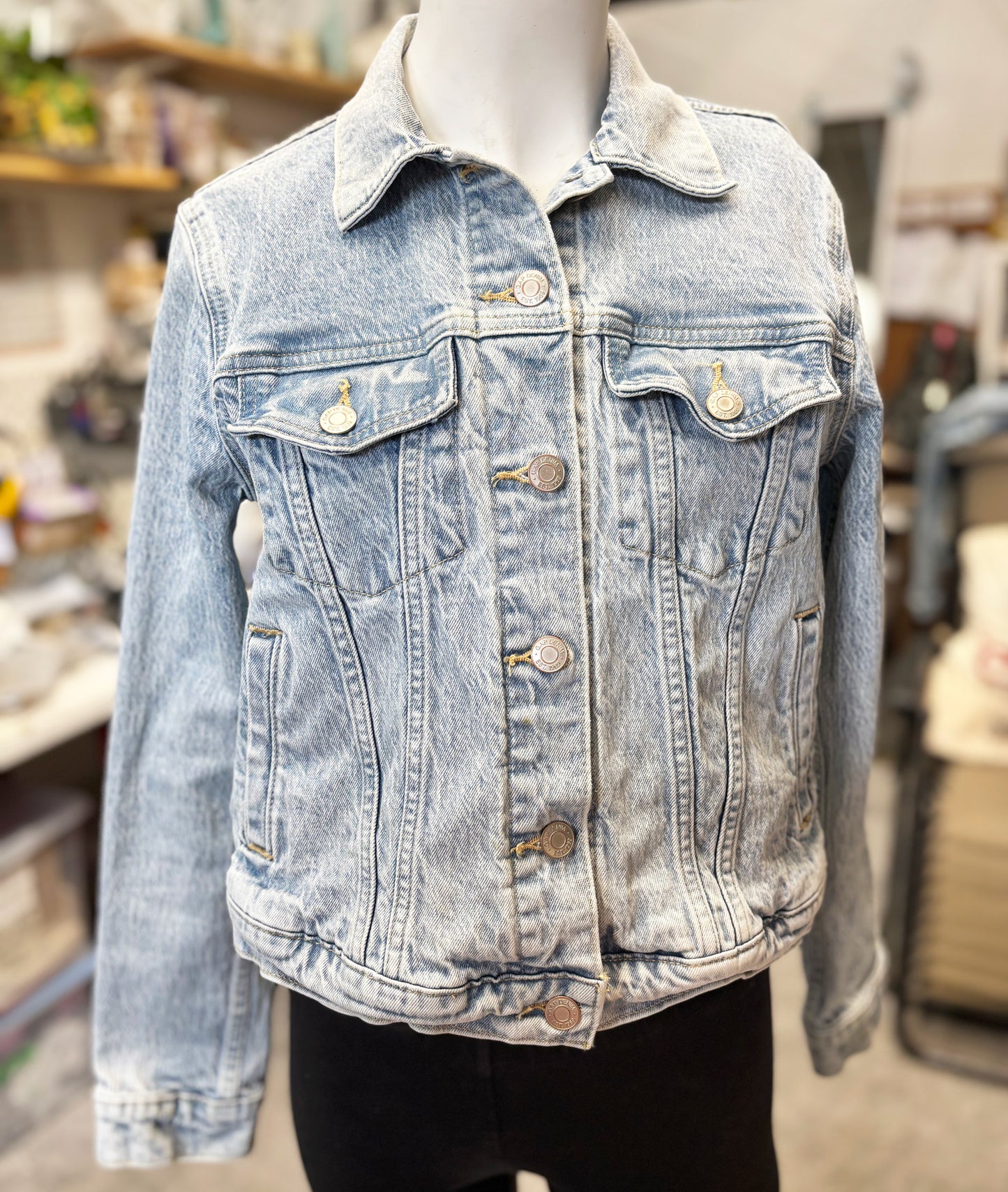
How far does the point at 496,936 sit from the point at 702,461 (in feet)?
1.07

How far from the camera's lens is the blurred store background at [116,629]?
1696 mm

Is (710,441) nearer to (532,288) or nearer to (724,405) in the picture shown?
(724,405)

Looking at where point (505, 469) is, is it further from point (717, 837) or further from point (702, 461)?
point (717, 837)

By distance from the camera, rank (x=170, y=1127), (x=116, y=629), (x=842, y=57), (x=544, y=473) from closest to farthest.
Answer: (x=544, y=473) → (x=170, y=1127) → (x=116, y=629) → (x=842, y=57)

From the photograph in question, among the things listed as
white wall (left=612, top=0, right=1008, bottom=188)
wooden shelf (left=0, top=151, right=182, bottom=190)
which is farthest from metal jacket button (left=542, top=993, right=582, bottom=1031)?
white wall (left=612, top=0, right=1008, bottom=188)

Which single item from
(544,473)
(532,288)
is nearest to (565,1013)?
(544,473)

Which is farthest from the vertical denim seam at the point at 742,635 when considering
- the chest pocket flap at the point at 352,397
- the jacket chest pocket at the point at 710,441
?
the chest pocket flap at the point at 352,397

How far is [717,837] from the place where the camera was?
68cm

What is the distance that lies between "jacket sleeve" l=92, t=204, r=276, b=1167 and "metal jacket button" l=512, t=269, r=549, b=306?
0.26 metres

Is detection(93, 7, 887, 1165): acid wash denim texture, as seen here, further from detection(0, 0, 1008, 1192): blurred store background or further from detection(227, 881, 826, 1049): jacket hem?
detection(0, 0, 1008, 1192): blurred store background

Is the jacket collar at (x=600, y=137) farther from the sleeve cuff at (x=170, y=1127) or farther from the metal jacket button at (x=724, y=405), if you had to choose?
the sleeve cuff at (x=170, y=1127)

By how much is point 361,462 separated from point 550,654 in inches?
6.6

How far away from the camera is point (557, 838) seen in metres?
0.64

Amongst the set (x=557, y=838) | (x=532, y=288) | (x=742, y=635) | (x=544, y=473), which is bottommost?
(x=557, y=838)
